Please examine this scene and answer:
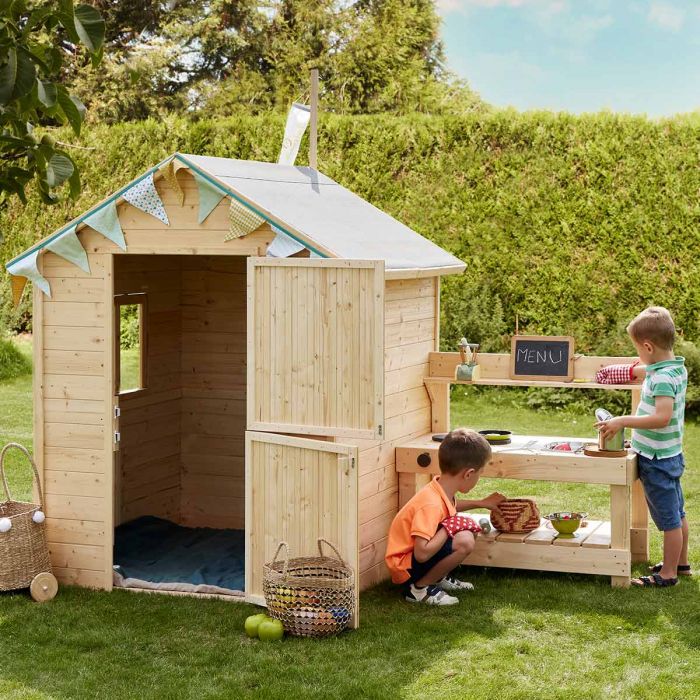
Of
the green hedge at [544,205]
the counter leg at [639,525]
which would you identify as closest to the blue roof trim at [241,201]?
the counter leg at [639,525]

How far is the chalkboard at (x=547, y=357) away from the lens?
714 centimetres

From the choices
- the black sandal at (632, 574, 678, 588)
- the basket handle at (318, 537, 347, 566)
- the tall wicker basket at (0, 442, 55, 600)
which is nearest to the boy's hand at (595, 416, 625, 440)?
the black sandal at (632, 574, 678, 588)

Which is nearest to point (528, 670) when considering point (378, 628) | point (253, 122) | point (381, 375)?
point (378, 628)

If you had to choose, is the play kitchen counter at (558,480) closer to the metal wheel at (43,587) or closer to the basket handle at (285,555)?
the basket handle at (285,555)

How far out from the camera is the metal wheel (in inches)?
254

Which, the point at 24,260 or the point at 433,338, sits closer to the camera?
the point at 24,260

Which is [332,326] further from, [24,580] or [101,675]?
[24,580]

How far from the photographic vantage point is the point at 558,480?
21.9ft

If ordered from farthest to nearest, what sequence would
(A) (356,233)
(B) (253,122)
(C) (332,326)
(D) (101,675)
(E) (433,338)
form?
(B) (253,122) < (E) (433,338) < (A) (356,233) < (C) (332,326) < (D) (101,675)

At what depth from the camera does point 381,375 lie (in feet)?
18.3

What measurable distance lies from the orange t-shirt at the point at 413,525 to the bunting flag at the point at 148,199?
7.10ft

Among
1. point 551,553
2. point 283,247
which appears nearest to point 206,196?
point 283,247

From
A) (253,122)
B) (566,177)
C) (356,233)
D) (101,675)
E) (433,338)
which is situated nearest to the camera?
(101,675)

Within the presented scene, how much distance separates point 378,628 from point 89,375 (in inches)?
89.9
